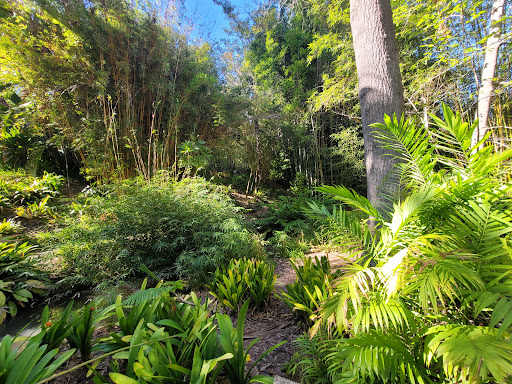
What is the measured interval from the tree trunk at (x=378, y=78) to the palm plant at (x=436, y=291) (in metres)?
0.46

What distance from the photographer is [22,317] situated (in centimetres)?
179

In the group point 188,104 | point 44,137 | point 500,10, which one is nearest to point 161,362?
point 500,10

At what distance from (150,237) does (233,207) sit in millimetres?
1103

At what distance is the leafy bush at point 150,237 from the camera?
2.07m

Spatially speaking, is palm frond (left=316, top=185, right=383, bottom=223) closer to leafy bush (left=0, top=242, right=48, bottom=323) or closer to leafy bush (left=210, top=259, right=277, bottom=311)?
leafy bush (left=210, top=259, right=277, bottom=311)

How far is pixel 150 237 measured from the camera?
92.6 inches

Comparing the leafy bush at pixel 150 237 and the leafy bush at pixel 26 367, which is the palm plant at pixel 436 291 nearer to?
the leafy bush at pixel 26 367

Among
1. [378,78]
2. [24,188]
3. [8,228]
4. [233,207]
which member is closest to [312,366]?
[378,78]

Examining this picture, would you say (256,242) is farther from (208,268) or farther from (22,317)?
(22,317)

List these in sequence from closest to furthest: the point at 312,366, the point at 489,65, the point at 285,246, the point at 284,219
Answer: the point at 312,366
the point at 489,65
the point at 285,246
the point at 284,219

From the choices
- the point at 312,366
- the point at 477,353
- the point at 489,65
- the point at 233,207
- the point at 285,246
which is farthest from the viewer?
the point at 285,246

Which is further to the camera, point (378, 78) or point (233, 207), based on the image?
point (233, 207)

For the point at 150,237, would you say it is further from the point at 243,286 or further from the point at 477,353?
the point at 477,353

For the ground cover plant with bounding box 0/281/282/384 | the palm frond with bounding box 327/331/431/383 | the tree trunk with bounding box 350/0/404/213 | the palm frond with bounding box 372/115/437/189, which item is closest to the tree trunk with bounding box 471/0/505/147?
the tree trunk with bounding box 350/0/404/213
